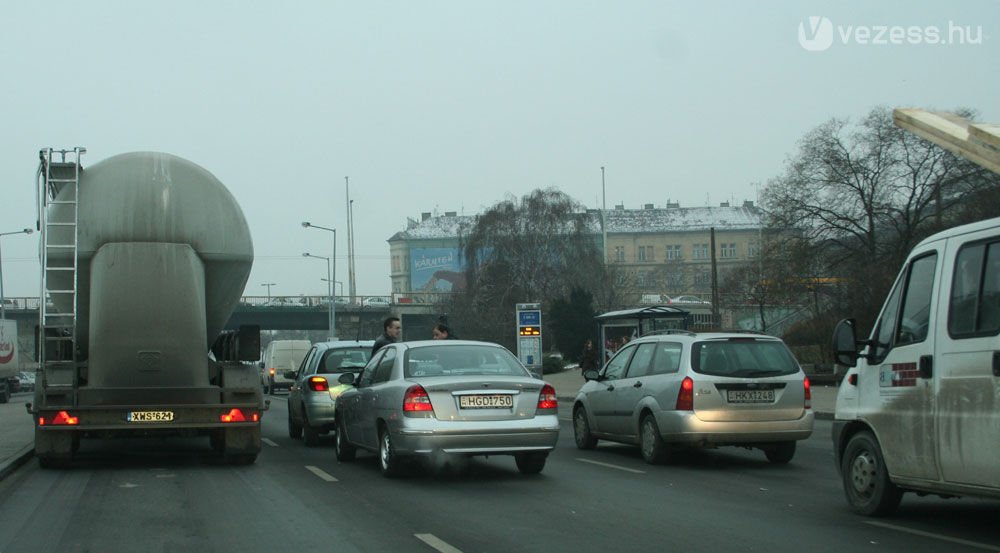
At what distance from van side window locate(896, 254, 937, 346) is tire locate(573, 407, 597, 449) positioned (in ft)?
26.2

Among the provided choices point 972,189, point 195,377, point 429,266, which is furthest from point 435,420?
point 429,266

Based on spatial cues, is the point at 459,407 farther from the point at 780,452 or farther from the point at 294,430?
the point at 294,430

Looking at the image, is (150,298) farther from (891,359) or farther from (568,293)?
(568,293)

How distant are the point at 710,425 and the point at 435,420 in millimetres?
3562

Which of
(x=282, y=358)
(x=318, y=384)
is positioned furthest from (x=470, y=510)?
(x=282, y=358)

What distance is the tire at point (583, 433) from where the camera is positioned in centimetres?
1684

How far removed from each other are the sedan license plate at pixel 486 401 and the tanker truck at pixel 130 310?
3.65 m

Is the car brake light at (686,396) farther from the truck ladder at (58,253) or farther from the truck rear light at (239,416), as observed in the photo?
the truck ladder at (58,253)

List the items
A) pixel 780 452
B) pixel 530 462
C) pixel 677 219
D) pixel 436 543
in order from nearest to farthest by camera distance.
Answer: pixel 436 543, pixel 530 462, pixel 780 452, pixel 677 219

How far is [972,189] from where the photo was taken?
49031 millimetres

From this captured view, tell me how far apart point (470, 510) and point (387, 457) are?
269cm

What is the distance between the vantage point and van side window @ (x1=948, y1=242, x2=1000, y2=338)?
313 inches

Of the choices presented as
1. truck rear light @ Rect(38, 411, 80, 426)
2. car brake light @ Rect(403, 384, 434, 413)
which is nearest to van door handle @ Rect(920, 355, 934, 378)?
car brake light @ Rect(403, 384, 434, 413)

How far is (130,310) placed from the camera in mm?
14078
